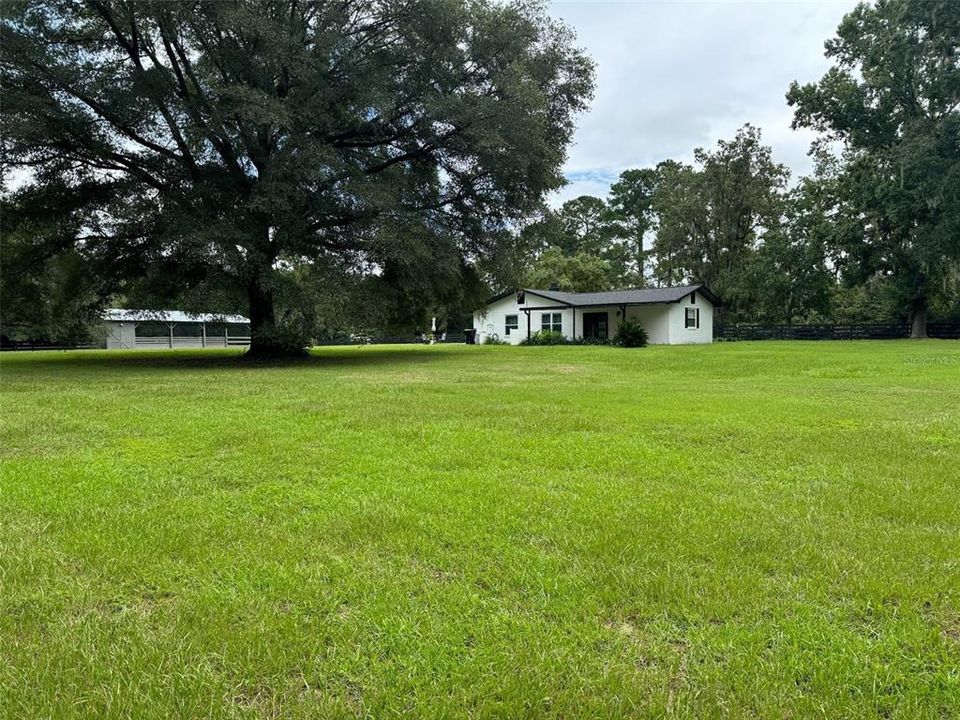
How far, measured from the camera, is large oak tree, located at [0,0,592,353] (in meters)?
13.9

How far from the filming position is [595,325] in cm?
3238

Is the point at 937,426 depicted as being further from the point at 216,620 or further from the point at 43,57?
the point at 43,57

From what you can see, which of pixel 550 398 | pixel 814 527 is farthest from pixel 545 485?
pixel 550 398

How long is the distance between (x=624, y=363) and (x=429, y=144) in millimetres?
8704

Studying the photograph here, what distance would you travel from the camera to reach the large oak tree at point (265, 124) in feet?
45.5

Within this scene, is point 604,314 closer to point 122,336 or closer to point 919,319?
point 919,319

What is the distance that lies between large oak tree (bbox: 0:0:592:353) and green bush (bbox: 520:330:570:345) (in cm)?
1346

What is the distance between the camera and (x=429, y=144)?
17672mm

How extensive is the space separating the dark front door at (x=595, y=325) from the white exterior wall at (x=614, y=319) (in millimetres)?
222

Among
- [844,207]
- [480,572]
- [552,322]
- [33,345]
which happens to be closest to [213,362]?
[480,572]

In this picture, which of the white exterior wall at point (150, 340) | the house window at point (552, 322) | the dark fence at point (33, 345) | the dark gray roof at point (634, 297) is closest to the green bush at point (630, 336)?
the dark gray roof at point (634, 297)

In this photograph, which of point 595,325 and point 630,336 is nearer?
point 630,336

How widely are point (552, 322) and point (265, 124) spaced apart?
20621mm

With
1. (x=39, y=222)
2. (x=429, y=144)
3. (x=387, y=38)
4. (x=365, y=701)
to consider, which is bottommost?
(x=365, y=701)
